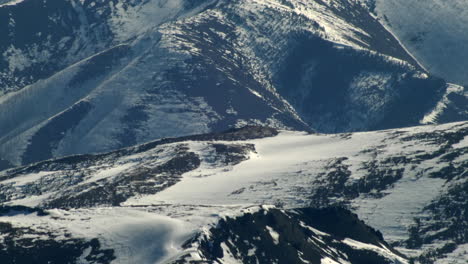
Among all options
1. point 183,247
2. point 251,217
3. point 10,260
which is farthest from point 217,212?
point 10,260

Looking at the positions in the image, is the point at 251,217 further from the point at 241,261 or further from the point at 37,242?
the point at 37,242

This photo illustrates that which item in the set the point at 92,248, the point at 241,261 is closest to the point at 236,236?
the point at 241,261

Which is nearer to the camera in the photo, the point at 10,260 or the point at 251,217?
the point at 10,260

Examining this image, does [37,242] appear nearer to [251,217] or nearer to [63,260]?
[63,260]

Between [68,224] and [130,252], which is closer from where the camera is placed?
[130,252]

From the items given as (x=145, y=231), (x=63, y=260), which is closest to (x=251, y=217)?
(x=145, y=231)

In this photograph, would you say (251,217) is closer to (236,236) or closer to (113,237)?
(236,236)

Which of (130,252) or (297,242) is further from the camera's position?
(297,242)
